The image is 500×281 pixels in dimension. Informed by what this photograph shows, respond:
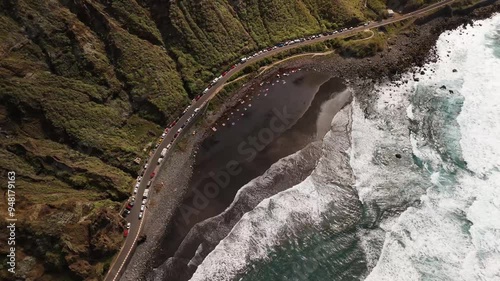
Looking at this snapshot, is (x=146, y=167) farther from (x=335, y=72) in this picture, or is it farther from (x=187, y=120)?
(x=335, y=72)

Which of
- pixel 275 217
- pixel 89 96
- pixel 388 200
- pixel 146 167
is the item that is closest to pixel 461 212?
pixel 388 200

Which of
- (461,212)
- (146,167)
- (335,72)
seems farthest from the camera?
(335,72)

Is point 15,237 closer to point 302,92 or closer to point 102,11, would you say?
point 102,11

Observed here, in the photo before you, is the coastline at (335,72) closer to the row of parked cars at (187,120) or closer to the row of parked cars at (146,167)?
the row of parked cars at (146,167)

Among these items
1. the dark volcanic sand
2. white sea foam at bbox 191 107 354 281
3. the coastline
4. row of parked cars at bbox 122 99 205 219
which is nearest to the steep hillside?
row of parked cars at bbox 122 99 205 219

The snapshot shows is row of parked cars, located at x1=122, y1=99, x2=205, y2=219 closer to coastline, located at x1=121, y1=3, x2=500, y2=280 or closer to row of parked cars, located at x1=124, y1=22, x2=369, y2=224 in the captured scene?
row of parked cars, located at x1=124, y1=22, x2=369, y2=224

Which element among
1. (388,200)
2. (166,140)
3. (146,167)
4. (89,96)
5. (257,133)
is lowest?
(146,167)

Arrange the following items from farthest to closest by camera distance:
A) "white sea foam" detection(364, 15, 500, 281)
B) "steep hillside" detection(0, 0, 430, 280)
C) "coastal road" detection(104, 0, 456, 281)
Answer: "coastal road" detection(104, 0, 456, 281), "white sea foam" detection(364, 15, 500, 281), "steep hillside" detection(0, 0, 430, 280)
